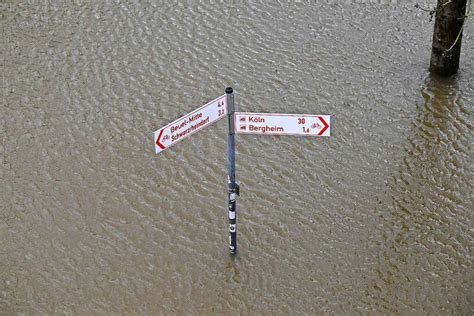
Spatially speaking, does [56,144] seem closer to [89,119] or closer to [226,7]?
[89,119]

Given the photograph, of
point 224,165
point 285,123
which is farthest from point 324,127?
point 224,165

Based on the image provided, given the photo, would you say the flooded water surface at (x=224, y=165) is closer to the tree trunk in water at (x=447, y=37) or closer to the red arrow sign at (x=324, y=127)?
the tree trunk in water at (x=447, y=37)

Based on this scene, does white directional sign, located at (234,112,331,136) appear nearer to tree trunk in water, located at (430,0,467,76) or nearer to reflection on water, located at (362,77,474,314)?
reflection on water, located at (362,77,474,314)

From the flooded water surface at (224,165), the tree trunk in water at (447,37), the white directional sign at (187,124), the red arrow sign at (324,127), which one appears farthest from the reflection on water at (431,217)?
the white directional sign at (187,124)

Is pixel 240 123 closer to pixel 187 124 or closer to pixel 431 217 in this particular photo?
pixel 187 124

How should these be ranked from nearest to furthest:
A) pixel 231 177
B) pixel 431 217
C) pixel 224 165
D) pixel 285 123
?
pixel 285 123 < pixel 231 177 < pixel 431 217 < pixel 224 165

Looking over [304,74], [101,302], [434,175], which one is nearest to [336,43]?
[304,74]
